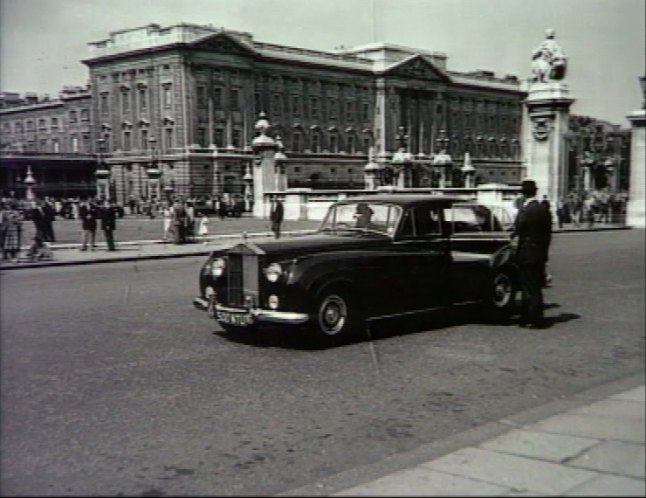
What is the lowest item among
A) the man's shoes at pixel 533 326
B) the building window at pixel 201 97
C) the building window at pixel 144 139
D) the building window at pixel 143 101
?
the man's shoes at pixel 533 326

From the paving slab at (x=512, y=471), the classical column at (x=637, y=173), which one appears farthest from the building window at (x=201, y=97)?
the paving slab at (x=512, y=471)

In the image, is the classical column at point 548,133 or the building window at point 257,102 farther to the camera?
the building window at point 257,102

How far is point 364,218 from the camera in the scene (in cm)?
805

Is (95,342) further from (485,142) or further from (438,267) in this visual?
(485,142)

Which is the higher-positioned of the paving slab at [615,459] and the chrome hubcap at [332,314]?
the chrome hubcap at [332,314]

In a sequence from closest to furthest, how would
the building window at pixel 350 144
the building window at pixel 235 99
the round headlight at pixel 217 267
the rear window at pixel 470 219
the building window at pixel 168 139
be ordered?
1. the round headlight at pixel 217 267
2. the rear window at pixel 470 219
3. the building window at pixel 168 139
4. the building window at pixel 235 99
5. the building window at pixel 350 144

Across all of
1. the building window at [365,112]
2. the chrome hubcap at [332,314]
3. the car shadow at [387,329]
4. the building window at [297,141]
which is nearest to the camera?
the chrome hubcap at [332,314]

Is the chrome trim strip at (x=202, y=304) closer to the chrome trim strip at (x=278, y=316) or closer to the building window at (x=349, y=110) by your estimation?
the chrome trim strip at (x=278, y=316)

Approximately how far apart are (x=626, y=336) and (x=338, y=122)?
259 feet

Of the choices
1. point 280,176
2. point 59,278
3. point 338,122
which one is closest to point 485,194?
point 280,176

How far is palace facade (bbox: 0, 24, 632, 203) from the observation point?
55594mm

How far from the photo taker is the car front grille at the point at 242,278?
23.5 feet

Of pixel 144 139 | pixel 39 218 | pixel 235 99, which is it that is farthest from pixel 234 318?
pixel 235 99

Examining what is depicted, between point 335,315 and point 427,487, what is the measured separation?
383cm
